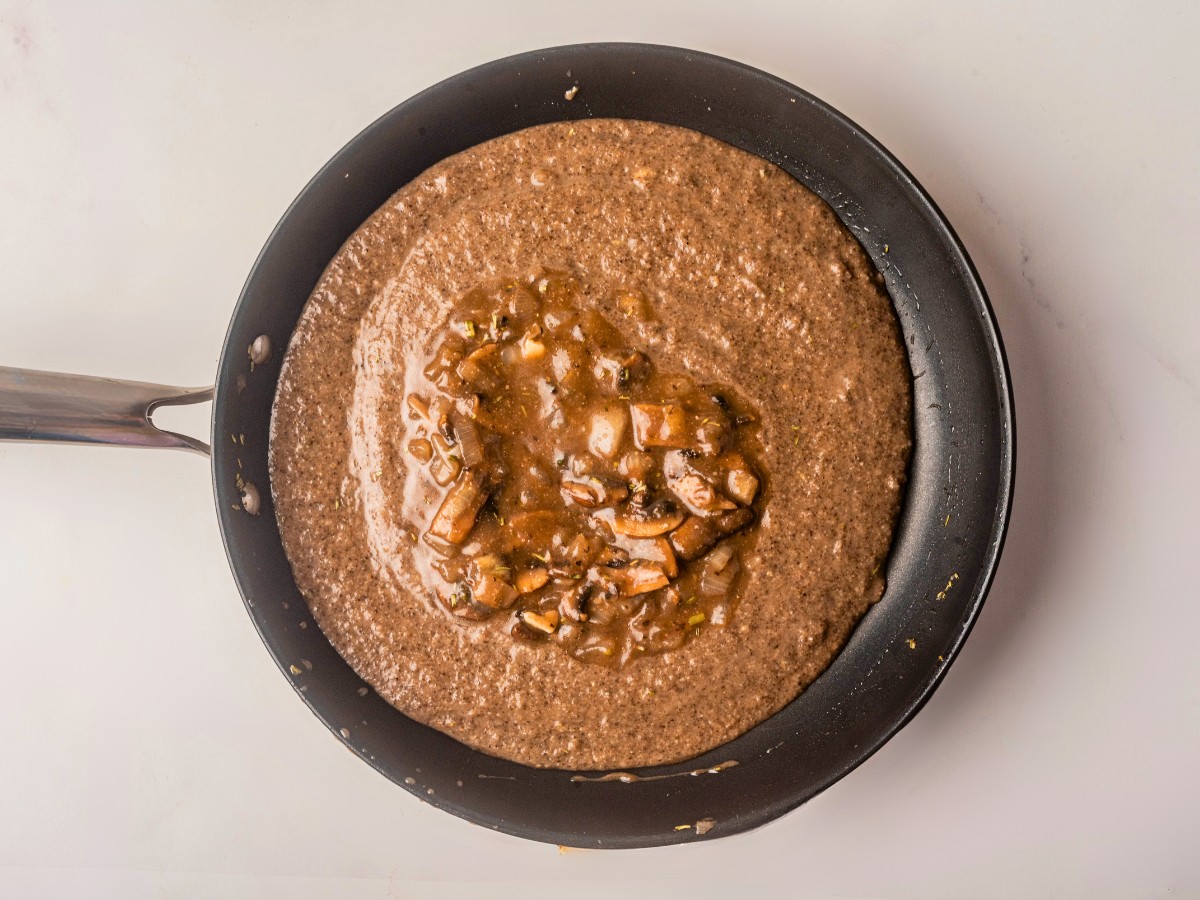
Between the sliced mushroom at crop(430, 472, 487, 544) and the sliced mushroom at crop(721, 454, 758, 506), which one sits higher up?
the sliced mushroom at crop(721, 454, 758, 506)

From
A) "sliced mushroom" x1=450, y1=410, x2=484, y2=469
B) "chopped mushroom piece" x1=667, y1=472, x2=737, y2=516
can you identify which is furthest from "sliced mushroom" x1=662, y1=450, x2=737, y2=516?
"sliced mushroom" x1=450, y1=410, x2=484, y2=469

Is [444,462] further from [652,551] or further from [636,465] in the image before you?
[652,551]

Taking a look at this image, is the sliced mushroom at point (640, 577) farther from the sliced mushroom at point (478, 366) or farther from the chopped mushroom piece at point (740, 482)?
the sliced mushroom at point (478, 366)

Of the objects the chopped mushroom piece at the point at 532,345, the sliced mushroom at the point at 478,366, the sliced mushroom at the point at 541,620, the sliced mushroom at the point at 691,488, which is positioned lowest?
the sliced mushroom at the point at 541,620

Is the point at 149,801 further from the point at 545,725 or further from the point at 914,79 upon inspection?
the point at 914,79

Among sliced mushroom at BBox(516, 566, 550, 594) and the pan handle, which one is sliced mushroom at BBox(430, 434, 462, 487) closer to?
sliced mushroom at BBox(516, 566, 550, 594)

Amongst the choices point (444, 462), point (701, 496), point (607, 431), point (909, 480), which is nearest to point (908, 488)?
point (909, 480)

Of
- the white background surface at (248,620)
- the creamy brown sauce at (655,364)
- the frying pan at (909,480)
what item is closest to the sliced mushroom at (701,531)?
the creamy brown sauce at (655,364)

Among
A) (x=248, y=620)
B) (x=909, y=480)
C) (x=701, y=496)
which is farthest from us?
(x=248, y=620)
